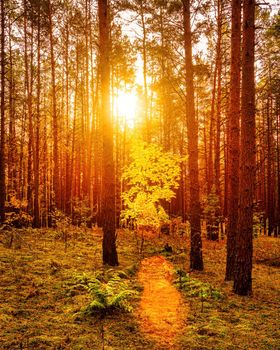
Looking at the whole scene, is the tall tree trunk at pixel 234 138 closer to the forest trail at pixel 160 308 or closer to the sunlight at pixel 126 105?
the forest trail at pixel 160 308

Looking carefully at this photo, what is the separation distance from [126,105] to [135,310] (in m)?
24.2

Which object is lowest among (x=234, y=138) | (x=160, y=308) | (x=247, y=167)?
(x=160, y=308)

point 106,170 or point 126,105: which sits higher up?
point 126,105

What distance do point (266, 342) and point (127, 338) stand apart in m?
2.16

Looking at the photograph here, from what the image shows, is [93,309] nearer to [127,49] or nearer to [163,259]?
[163,259]

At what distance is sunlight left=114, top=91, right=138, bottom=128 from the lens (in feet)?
81.7

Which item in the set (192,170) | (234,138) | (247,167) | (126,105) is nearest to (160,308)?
(247,167)

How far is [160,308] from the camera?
6.50 meters

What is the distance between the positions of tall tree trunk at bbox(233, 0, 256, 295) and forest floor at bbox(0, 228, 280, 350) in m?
0.69

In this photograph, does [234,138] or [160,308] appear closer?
[160,308]

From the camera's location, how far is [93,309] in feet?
19.0

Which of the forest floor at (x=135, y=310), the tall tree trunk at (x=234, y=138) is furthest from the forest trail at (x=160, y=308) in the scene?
the tall tree trunk at (x=234, y=138)

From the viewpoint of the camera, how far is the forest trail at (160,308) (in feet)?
17.1

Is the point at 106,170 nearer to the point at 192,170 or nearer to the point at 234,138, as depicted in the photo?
the point at 192,170
